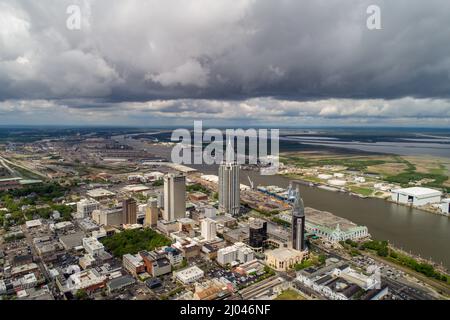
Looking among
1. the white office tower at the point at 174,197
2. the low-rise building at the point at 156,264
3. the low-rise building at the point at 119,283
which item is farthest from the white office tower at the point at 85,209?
the low-rise building at the point at 119,283

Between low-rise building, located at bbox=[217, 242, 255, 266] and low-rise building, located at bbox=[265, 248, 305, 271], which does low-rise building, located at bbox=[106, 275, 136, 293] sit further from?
low-rise building, located at bbox=[265, 248, 305, 271]

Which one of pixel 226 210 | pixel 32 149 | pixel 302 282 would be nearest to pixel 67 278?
pixel 302 282

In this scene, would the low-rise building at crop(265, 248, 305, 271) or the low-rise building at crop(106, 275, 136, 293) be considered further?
the low-rise building at crop(265, 248, 305, 271)

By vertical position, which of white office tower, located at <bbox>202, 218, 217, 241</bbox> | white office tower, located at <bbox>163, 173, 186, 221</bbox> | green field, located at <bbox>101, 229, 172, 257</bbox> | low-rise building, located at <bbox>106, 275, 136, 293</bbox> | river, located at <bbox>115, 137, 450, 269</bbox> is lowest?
river, located at <bbox>115, 137, 450, 269</bbox>

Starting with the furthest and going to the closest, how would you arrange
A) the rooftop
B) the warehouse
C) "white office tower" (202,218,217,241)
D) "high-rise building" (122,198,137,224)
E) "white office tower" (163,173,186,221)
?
the rooftop, the warehouse, "white office tower" (163,173,186,221), "high-rise building" (122,198,137,224), "white office tower" (202,218,217,241)

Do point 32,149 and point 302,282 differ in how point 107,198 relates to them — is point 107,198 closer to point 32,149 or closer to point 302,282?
point 302,282

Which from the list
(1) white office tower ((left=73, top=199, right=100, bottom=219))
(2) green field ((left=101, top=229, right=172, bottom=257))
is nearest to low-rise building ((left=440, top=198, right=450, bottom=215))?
(2) green field ((left=101, top=229, right=172, bottom=257))
